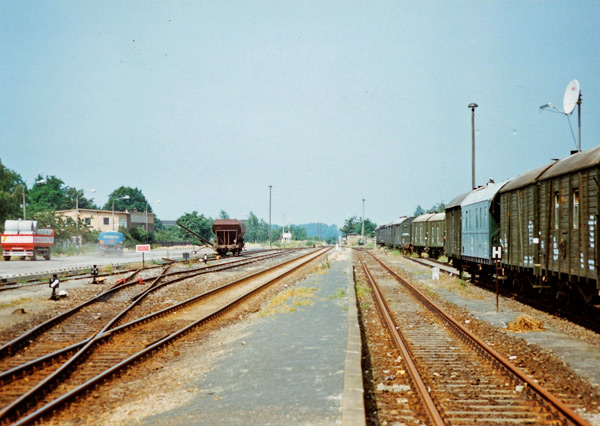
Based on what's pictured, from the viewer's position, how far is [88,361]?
9930mm

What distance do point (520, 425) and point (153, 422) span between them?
14.2ft

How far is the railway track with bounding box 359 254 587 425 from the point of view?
6418mm

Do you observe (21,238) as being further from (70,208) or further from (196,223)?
(70,208)

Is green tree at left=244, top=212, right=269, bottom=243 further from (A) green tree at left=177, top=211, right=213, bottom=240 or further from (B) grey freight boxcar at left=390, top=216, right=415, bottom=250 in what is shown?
(B) grey freight boxcar at left=390, top=216, right=415, bottom=250

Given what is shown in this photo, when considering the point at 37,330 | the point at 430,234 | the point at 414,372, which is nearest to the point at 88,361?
the point at 37,330

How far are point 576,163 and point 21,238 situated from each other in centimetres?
3874

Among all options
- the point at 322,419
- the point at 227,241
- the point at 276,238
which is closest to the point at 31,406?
the point at 322,419

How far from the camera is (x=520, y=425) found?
6.18 metres

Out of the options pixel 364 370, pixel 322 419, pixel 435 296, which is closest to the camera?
pixel 322 419

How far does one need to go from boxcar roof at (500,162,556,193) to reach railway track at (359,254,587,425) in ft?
17.7

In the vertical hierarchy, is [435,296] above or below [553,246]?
below

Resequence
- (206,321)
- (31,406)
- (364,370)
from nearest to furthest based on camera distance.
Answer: (31,406)
(364,370)
(206,321)

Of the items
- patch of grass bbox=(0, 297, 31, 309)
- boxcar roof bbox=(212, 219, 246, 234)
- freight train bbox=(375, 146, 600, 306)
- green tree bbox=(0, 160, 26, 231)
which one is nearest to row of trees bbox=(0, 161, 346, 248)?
green tree bbox=(0, 160, 26, 231)

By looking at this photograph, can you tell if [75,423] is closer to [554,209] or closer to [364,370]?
[364,370]
